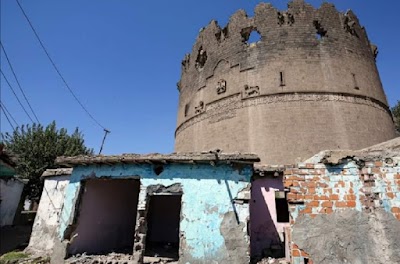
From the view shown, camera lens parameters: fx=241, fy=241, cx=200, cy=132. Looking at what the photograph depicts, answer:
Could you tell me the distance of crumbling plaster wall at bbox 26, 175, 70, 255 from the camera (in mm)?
9844

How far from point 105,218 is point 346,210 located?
8827 mm

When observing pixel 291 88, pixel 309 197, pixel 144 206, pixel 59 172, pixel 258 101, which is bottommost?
pixel 144 206

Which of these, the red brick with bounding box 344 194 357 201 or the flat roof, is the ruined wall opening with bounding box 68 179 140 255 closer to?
the flat roof

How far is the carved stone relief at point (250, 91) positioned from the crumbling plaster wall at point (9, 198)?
16.7 m

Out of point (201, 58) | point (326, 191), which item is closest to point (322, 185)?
point (326, 191)

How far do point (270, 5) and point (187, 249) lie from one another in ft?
51.1

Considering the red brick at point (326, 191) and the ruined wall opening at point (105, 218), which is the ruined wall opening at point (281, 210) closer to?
the red brick at point (326, 191)

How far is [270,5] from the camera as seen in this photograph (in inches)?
624

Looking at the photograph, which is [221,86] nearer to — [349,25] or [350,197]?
[349,25]

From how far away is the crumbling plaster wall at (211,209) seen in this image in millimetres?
6688

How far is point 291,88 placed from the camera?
13.9m

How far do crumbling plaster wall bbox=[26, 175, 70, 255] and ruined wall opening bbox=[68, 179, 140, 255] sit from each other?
4.92 feet

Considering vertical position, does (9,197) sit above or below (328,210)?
above

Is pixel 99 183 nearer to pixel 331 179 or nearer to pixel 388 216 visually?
pixel 331 179
